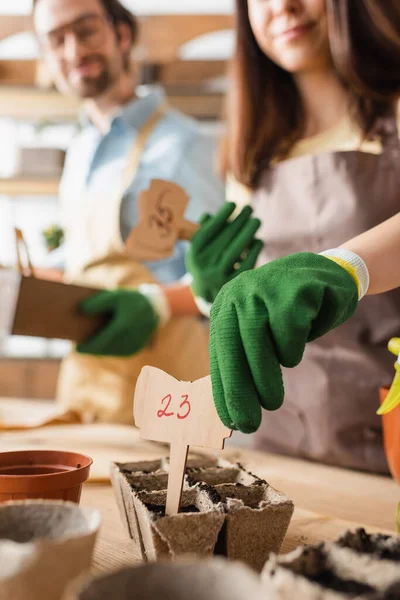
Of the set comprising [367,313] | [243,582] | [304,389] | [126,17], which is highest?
[126,17]

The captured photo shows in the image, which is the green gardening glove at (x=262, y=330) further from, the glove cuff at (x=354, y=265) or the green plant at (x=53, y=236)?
the green plant at (x=53, y=236)

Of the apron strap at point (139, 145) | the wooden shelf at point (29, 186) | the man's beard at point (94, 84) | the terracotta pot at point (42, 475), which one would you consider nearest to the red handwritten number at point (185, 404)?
the terracotta pot at point (42, 475)

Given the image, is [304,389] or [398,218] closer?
[398,218]

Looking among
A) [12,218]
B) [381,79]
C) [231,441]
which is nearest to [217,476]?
[231,441]

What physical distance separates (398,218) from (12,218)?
305 centimetres

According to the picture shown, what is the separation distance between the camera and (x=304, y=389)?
1125 mm

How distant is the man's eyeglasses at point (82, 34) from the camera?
188 centimetres

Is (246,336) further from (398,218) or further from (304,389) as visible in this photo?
(304,389)

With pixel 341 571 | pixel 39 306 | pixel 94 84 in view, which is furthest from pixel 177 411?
pixel 94 84

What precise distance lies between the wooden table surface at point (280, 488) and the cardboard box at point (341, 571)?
0.69 ft

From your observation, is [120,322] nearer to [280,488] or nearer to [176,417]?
[280,488]

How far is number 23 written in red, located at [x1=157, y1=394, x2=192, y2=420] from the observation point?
61 centimetres

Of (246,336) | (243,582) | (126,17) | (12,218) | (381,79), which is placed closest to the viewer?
(243,582)

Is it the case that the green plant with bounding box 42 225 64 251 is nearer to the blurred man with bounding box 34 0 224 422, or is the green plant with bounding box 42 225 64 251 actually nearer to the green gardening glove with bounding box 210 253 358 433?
the blurred man with bounding box 34 0 224 422
